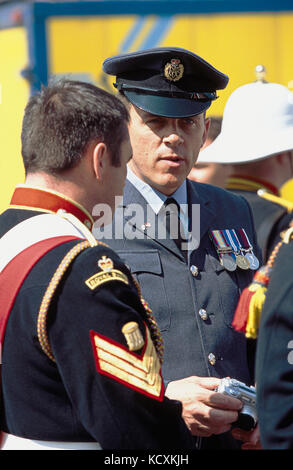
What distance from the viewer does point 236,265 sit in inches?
117

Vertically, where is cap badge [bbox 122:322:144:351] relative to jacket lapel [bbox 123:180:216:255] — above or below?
below

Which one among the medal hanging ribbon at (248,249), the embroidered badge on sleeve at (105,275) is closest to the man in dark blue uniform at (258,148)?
the medal hanging ribbon at (248,249)

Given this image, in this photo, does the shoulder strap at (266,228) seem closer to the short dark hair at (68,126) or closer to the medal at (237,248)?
the medal at (237,248)

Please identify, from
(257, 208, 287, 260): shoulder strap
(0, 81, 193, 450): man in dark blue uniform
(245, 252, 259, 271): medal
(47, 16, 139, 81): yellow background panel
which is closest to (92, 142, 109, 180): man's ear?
(0, 81, 193, 450): man in dark blue uniform

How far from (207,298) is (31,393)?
38.5 inches

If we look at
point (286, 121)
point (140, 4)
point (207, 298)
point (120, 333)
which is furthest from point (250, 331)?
point (140, 4)

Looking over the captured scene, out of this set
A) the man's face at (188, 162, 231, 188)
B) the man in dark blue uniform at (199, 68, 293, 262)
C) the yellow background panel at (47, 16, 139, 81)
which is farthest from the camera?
the yellow background panel at (47, 16, 139, 81)

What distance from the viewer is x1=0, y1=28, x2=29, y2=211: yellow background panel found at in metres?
6.06

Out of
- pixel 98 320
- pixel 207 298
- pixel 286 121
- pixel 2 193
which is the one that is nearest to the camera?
pixel 98 320

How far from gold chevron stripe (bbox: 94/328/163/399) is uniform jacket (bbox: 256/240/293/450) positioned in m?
0.28

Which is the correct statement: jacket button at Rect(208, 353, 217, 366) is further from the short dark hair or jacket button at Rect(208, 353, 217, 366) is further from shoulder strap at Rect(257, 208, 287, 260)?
shoulder strap at Rect(257, 208, 287, 260)

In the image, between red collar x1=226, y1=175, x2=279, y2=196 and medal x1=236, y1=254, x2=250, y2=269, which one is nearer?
medal x1=236, y1=254, x2=250, y2=269

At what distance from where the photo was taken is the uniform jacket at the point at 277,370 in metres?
1.88

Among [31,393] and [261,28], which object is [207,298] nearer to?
[31,393]
